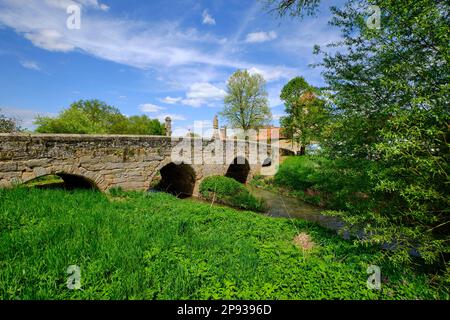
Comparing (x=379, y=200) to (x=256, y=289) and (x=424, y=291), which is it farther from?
(x=256, y=289)

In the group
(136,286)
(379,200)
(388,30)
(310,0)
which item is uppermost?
(310,0)

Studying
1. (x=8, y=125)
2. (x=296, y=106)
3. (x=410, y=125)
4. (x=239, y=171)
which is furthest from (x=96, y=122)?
(x=410, y=125)

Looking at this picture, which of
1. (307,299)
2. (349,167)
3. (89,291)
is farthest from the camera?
(349,167)

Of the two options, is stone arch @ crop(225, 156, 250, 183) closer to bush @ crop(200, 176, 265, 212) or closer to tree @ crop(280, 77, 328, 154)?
bush @ crop(200, 176, 265, 212)

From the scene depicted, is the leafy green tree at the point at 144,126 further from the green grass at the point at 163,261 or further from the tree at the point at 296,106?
the green grass at the point at 163,261

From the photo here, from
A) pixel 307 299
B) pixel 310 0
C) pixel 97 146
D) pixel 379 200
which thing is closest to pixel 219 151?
pixel 97 146

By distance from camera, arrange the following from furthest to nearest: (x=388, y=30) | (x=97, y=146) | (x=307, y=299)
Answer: (x=97, y=146) < (x=388, y=30) < (x=307, y=299)

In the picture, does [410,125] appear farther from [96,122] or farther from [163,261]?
[96,122]

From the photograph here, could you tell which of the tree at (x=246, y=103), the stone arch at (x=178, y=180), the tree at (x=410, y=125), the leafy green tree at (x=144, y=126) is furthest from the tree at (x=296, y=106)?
the leafy green tree at (x=144, y=126)

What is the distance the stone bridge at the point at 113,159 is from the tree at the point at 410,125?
26.8 feet

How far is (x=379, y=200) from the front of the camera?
14.4 ft

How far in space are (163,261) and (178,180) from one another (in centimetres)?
1033

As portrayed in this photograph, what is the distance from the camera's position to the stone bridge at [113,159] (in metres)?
6.62

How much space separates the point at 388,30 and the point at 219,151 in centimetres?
1058
